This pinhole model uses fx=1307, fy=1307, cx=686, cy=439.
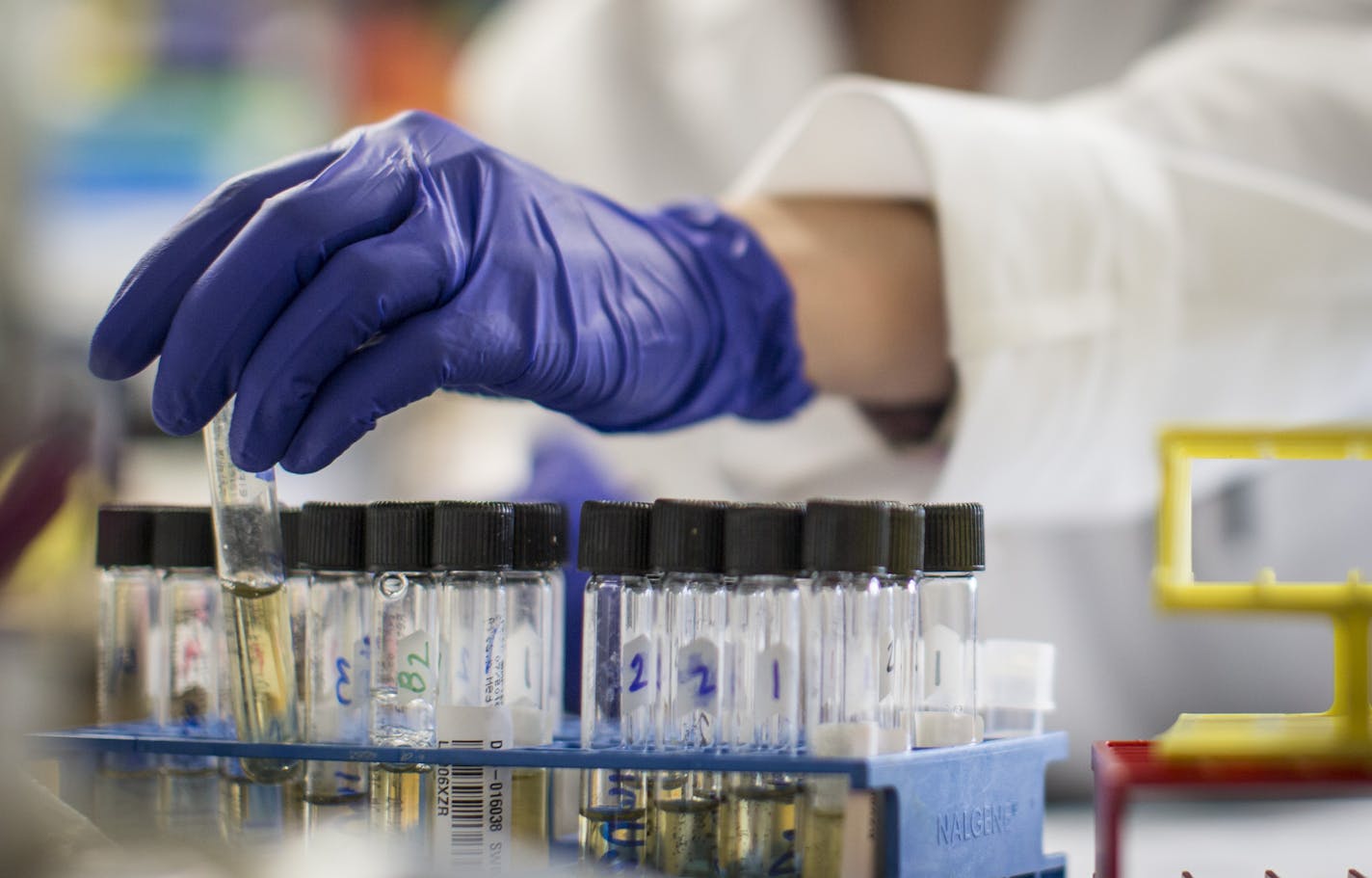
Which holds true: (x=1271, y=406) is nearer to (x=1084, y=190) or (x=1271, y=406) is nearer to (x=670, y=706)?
(x=1084, y=190)

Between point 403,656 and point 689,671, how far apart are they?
0.23 m

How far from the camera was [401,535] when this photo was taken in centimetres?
103

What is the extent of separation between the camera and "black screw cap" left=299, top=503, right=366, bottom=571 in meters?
1.08

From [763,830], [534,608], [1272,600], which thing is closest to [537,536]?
[534,608]

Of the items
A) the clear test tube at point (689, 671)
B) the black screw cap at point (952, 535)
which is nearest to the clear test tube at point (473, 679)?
the clear test tube at point (689, 671)

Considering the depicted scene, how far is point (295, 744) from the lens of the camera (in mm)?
993

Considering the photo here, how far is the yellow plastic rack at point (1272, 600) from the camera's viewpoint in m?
0.77

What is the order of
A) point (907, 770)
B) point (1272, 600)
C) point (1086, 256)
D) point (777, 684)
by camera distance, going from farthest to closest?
point (1086, 256), point (777, 684), point (907, 770), point (1272, 600)

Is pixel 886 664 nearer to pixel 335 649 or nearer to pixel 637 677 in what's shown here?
pixel 637 677

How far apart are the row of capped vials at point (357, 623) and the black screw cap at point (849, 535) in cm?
24

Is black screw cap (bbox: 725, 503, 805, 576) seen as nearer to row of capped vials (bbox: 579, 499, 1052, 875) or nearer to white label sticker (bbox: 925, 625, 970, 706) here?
row of capped vials (bbox: 579, 499, 1052, 875)

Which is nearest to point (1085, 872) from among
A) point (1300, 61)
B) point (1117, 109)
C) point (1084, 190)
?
point (1084, 190)

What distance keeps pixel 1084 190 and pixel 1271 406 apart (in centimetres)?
47

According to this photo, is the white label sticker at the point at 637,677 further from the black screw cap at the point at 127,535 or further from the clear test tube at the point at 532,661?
the black screw cap at the point at 127,535
